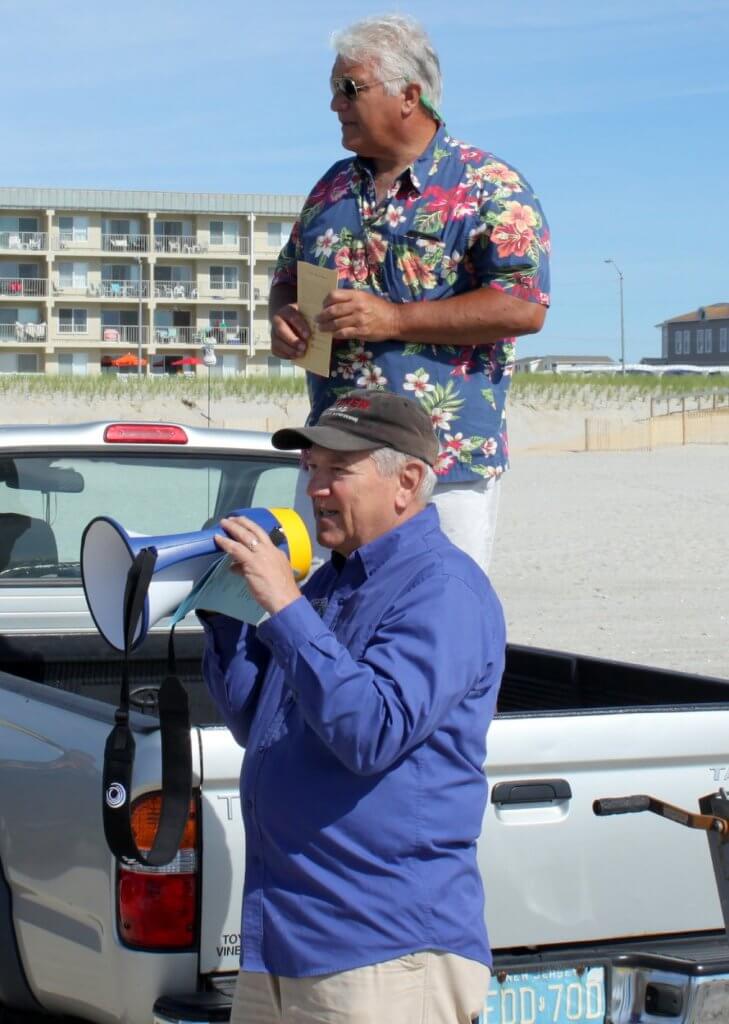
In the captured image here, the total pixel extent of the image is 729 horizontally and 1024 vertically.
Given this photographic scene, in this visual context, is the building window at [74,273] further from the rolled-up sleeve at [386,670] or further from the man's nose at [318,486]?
the rolled-up sleeve at [386,670]

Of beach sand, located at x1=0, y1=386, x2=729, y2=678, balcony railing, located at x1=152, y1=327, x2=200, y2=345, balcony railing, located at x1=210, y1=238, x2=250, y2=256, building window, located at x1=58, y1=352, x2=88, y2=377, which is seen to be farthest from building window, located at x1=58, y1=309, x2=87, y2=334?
beach sand, located at x1=0, y1=386, x2=729, y2=678

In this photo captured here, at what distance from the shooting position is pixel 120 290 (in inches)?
3391

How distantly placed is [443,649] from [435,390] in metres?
1.51

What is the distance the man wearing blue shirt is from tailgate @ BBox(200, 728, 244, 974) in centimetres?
32

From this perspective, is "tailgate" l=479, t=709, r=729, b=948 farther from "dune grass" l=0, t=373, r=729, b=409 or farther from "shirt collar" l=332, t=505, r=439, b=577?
"dune grass" l=0, t=373, r=729, b=409

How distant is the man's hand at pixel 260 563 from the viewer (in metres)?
2.63

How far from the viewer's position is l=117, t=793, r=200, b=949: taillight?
Result: 124 inches

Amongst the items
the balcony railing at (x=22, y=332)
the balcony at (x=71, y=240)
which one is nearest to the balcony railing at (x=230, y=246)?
the balcony at (x=71, y=240)

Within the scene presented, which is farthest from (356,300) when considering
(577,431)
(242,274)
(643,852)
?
(242,274)

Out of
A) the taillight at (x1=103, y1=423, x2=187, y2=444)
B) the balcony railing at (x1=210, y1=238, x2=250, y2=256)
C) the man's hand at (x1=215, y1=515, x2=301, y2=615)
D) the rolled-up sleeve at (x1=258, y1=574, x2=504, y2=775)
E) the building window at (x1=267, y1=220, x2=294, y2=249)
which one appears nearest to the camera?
the rolled-up sleeve at (x1=258, y1=574, x2=504, y2=775)

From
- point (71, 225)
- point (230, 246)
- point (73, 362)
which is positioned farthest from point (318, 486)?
point (71, 225)

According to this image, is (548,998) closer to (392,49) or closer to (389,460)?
(389,460)

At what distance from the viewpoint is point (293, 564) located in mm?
2801

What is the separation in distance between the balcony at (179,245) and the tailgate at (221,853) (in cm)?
8536
